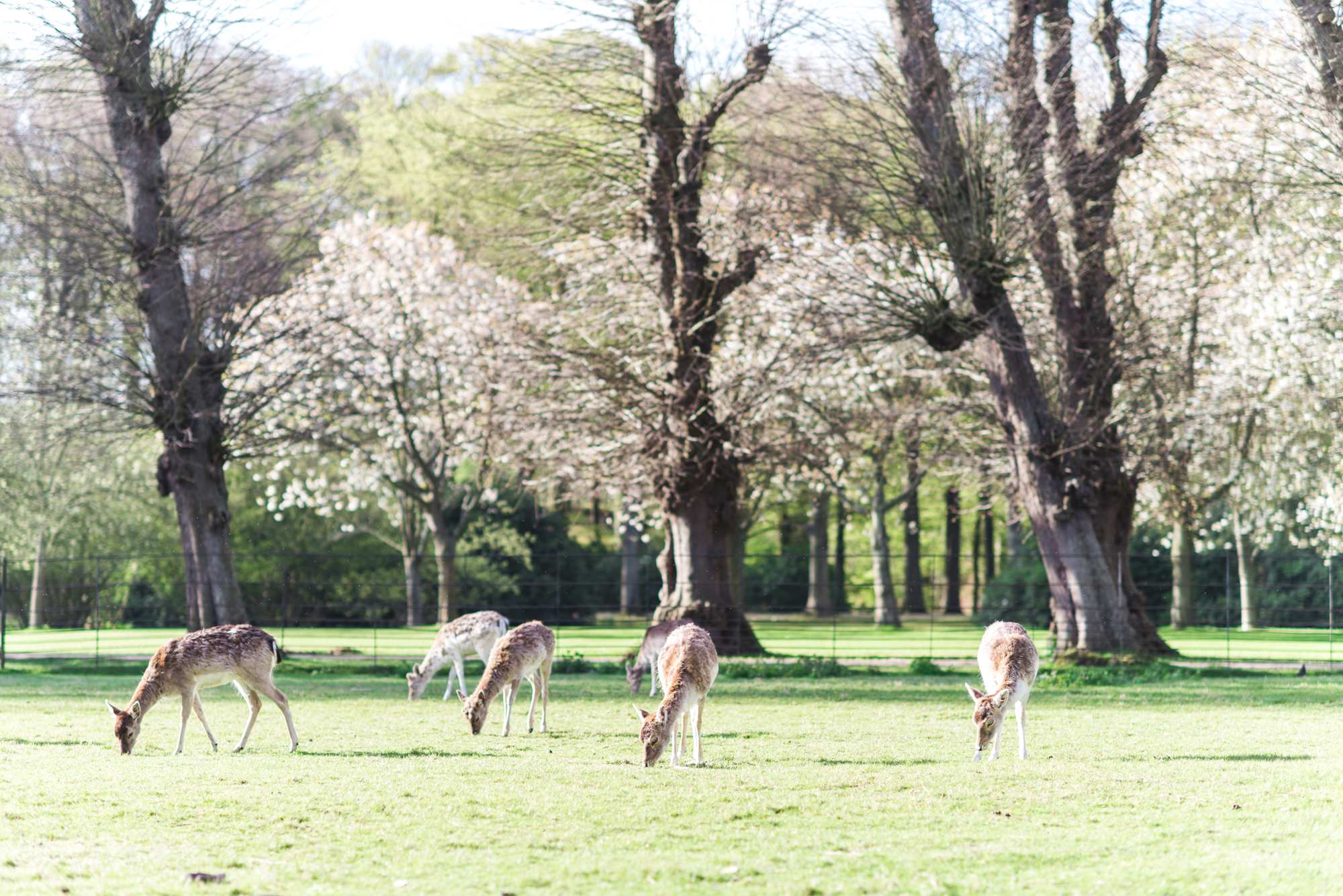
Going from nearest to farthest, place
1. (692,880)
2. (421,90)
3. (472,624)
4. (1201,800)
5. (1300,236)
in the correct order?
(692,880), (1201,800), (472,624), (1300,236), (421,90)

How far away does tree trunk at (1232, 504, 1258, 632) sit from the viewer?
122 ft

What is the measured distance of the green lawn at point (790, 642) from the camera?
95.8ft

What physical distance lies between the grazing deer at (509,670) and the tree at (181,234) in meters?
11.2

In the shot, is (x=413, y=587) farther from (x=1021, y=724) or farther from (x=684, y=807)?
(x=684, y=807)

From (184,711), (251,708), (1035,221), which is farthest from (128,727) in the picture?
(1035,221)

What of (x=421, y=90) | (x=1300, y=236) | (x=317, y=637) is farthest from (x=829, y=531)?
(x=1300, y=236)

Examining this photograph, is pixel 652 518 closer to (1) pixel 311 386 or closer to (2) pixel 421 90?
(1) pixel 311 386

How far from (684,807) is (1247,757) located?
17.7 ft

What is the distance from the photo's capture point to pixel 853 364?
34688 mm

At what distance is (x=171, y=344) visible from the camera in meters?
24.0

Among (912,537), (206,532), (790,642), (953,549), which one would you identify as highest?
(912,537)

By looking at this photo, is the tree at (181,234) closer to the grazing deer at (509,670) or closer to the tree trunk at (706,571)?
the tree trunk at (706,571)

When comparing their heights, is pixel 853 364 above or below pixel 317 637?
above

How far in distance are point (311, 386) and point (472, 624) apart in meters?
18.4
